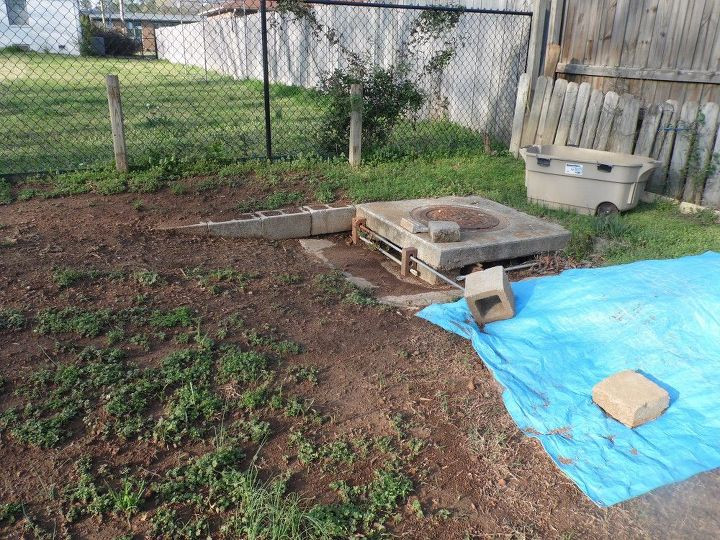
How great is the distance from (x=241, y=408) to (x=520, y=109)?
6.26 m

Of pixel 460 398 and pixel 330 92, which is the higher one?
→ pixel 330 92

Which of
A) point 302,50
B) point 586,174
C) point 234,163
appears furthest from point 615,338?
point 302,50

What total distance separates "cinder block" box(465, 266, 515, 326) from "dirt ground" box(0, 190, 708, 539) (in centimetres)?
30

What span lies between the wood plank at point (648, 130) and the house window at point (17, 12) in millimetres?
28865

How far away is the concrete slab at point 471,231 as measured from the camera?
4.61 metres

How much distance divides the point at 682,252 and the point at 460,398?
9.21 feet

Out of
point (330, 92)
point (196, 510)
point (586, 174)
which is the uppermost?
point (330, 92)

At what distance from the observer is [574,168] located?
5.66 meters

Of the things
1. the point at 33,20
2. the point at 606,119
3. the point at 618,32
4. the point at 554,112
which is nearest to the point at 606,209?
the point at 606,119

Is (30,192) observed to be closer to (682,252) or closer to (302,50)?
(682,252)

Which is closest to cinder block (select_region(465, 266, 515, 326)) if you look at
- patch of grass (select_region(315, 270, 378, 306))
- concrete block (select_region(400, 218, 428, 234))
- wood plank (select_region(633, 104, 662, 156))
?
patch of grass (select_region(315, 270, 378, 306))

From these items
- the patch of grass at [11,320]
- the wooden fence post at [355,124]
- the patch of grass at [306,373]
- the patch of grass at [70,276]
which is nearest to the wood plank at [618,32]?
the wooden fence post at [355,124]

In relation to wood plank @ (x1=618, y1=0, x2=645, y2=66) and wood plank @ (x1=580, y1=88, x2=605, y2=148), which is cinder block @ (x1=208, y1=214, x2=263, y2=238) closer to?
wood plank @ (x1=580, y1=88, x2=605, y2=148)

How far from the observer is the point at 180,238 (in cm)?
505
